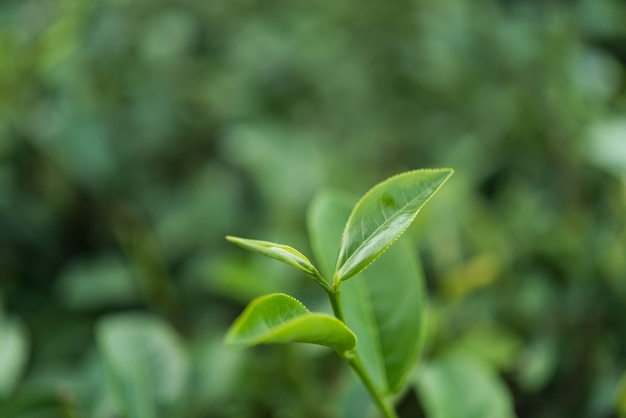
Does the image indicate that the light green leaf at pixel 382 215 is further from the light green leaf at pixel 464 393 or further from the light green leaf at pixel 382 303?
the light green leaf at pixel 464 393

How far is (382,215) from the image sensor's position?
479 millimetres

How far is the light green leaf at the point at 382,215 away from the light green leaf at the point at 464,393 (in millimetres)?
264

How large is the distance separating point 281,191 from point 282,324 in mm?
785

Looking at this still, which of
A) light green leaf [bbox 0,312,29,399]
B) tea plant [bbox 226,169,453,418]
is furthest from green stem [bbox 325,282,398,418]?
light green leaf [bbox 0,312,29,399]

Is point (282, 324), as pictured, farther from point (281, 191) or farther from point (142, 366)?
point (281, 191)

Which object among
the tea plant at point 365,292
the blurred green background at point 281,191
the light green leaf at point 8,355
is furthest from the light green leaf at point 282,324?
the light green leaf at point 8,355

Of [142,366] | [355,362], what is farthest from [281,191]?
[355,362]

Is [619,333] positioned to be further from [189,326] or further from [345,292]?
[189,326]

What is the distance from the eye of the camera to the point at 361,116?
156 cm

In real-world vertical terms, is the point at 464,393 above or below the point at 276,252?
below

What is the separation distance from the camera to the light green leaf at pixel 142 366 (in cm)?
72

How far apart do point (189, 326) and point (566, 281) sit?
566 millimetres

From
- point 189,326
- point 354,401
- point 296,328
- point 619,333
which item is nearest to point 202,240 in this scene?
point 189,326

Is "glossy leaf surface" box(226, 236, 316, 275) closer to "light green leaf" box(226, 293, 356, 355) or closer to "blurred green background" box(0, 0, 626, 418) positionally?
"light green leaf" box(226, 293, 356, 355)
